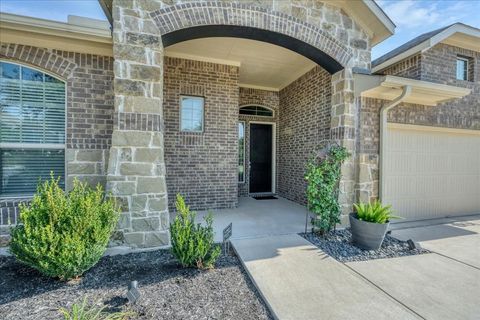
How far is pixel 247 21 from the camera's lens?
3.81m

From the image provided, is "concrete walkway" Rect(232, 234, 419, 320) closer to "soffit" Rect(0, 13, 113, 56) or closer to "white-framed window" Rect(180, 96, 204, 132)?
"white-framed window" Rect(180, 96, 204, 132)

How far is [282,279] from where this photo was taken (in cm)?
272

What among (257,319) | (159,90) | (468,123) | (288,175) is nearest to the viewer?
(257,319)

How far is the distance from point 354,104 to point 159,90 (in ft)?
11.3

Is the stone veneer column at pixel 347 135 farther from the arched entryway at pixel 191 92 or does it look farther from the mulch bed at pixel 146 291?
the mulch bed at pixel 146 291

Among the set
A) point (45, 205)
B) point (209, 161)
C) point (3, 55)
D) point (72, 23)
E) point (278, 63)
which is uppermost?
point (278, 63)

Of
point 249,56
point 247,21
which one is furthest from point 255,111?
point 247,21

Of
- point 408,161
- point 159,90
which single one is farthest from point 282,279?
point 408,161

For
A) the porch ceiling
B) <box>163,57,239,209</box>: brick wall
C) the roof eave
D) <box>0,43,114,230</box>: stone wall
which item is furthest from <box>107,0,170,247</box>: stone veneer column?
the roof eave

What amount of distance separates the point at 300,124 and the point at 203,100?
2713 millimetres

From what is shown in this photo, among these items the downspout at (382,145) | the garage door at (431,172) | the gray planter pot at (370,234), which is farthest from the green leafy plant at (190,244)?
the garage door at (431,172)

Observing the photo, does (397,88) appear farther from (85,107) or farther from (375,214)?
(85,107)

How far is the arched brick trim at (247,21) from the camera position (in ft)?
11.5

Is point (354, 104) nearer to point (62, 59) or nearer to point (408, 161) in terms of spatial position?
point (408, 161)
